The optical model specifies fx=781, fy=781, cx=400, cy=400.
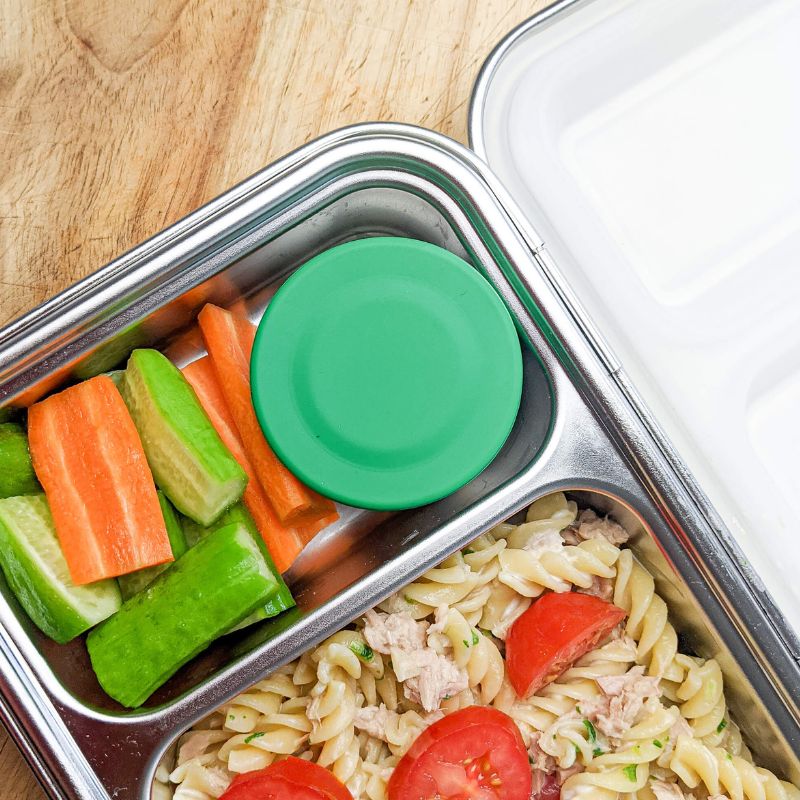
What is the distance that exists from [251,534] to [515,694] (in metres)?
0.82

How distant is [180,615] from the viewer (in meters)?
1.83

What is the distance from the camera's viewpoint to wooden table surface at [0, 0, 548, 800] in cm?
216

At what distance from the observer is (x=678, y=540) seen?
6.50 feet

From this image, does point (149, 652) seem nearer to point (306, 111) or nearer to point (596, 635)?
point (596, 635)

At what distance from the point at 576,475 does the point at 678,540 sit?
0.31 metres

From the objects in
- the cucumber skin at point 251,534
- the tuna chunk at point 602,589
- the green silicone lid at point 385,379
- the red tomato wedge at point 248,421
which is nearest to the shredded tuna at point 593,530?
the tuna chunk at point 602,589

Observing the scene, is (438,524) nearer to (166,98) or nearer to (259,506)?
(259,506)

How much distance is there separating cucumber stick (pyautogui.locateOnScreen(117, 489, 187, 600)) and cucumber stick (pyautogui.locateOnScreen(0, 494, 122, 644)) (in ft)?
0.28

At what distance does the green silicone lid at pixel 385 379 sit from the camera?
6.31 ft

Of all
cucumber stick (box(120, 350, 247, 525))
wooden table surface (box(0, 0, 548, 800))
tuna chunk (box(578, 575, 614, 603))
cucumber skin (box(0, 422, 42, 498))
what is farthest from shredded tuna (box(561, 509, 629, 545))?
cucumber skin (box(0, 422, 42, 498))

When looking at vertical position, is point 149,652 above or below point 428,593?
above

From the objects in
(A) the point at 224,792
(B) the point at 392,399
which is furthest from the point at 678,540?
(A) the point at 224,792

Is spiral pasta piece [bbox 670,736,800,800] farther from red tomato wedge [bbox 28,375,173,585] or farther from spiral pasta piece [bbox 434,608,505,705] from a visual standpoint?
red tomato wedge [bbox 28,375,173,585]

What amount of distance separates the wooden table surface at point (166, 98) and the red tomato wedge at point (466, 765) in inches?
61.0
